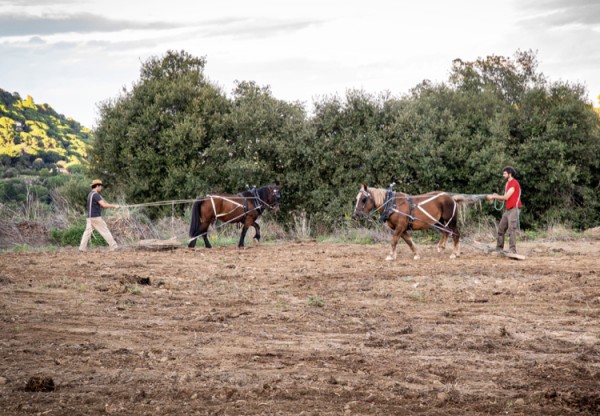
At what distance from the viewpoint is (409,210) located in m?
17.0

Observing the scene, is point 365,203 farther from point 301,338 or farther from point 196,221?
point 301,338

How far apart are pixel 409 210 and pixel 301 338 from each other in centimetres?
885

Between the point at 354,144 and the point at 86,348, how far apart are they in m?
19.5

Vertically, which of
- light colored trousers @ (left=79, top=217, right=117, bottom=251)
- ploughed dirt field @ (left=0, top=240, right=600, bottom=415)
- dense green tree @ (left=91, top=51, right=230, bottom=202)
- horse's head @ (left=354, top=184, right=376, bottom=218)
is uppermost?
dense green tree @ (left=91, top=51, right=230, bottom=202)

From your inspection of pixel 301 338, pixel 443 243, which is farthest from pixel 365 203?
pixel 301 338

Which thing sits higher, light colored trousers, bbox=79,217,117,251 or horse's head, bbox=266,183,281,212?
horse's head, bbox=266,183,281,212

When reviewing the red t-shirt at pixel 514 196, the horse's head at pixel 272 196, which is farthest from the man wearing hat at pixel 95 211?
the red t-shirt at pixel 514 196

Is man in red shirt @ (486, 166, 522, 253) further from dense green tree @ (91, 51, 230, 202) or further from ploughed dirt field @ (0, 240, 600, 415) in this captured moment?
dense green tree @ (91, 51, 230, 202)

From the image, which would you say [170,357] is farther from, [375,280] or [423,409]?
[375,280]

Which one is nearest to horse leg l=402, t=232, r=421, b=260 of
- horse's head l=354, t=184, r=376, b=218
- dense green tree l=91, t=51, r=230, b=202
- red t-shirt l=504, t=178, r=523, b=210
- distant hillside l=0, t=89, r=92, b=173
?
horse's head l=354, t=184, r=376, b=218

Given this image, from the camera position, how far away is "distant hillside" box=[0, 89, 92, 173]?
144ft

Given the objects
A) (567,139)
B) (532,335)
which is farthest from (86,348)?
(567,139)

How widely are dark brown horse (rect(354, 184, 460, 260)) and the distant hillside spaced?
27945mm

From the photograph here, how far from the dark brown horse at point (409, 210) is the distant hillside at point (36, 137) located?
27.9 metres
